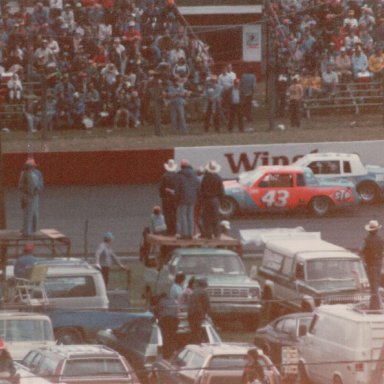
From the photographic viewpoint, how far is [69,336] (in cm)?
2447

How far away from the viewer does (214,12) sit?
169 ft

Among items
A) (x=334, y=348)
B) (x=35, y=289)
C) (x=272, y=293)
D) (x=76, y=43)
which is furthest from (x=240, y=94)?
(x=334, y=348)

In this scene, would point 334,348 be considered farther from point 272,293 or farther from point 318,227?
point 318,227

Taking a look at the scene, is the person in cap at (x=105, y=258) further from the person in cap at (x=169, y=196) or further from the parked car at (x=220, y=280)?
the person in cap at (x=169, y=196)

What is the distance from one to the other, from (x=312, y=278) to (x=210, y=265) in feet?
6.01

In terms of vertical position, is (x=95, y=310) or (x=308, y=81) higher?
(x=308, y=81)

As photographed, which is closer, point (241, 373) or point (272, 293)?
point (241, 373)

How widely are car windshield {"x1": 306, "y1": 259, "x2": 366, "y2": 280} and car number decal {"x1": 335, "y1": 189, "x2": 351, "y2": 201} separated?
9917 mm

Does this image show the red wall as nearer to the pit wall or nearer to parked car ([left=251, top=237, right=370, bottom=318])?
the pit wall

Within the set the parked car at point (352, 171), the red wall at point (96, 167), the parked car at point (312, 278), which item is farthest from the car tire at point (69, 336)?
the parked car at point (352, 171)

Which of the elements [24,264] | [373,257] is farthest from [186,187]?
[373,257]

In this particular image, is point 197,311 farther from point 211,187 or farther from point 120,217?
point 120,217

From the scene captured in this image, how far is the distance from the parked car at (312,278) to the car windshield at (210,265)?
84 cm

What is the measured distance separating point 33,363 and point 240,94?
2225 cm
